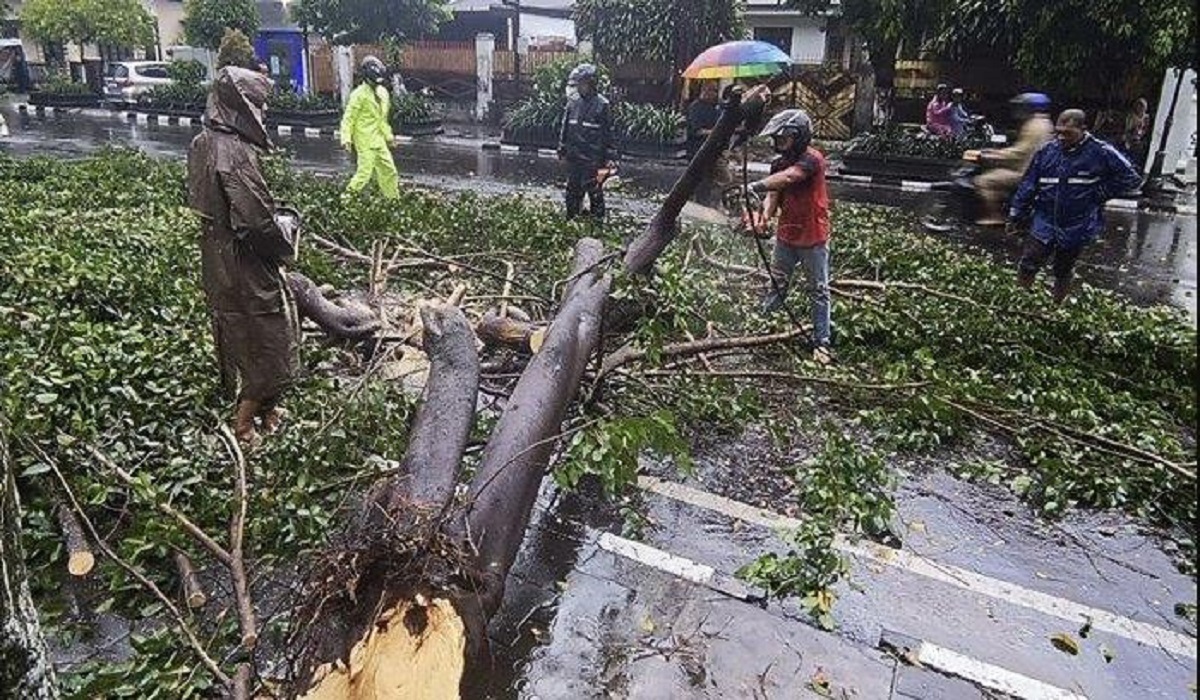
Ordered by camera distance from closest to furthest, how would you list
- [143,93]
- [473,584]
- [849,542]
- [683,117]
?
[473,584] → [849,542] → [683,117] → [143,93]

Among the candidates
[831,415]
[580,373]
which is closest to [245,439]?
[580,373]

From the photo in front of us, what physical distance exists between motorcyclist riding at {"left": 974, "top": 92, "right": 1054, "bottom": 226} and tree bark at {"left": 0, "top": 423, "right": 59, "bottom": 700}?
7353 millimetres

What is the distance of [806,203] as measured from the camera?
5504 mm

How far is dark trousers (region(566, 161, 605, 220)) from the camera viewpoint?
8930mm

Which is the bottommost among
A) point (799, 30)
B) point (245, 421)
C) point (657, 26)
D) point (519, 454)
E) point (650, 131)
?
point (245, 421)

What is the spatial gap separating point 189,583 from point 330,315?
7.80 ft

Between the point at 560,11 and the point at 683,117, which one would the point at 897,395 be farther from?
the point at 560,11

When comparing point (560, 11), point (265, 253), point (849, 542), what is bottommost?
point (849, 542)

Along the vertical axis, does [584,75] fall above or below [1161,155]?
above

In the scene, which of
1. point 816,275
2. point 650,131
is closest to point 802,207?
point 816,275

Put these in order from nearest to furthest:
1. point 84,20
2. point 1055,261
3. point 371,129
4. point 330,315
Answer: point 330,315 → point 1055,261 → point 371,129 → point 84,20

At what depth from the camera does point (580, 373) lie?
384 cm

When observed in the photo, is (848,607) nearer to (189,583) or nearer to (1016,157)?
(189,583)

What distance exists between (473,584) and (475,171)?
13.4 m
